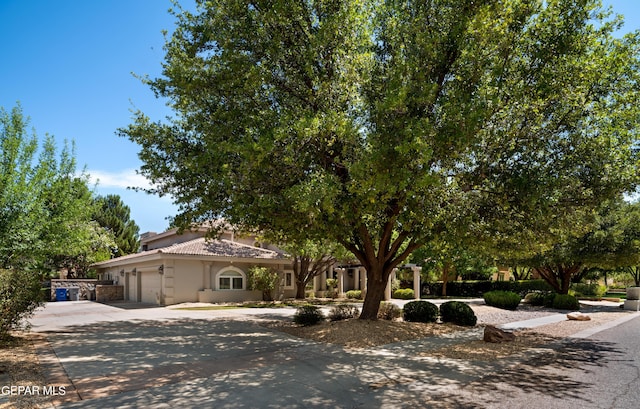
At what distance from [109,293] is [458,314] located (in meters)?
26.9

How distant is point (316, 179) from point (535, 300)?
72.3ft

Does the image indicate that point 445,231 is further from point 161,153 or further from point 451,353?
point 161,153

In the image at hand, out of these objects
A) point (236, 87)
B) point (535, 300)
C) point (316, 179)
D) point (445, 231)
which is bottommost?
point (535, 300)

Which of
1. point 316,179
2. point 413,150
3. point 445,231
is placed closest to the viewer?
point 413,150

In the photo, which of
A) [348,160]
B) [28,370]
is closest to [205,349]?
[28,370]

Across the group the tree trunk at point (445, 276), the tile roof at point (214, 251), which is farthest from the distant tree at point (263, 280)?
the tree trunk at point (445, 276)

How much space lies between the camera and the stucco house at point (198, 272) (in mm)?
25484

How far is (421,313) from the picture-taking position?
1605 cm

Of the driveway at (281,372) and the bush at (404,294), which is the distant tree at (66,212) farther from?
the bush at (404,294)

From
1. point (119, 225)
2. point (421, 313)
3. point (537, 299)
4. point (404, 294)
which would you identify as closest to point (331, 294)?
point (404, 294)

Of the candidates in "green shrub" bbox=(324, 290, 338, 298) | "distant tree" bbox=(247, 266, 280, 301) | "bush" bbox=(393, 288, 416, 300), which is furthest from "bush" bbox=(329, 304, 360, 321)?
"bush" bbox=(393, 288, 416, 300)

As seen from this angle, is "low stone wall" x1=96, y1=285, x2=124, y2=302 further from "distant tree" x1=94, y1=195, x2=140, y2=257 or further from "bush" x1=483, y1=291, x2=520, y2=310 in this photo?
"bush" x1=483, y1=291, x2=520, y2=310

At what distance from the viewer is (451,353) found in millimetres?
10695

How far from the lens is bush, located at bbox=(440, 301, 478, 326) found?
52.6 ft
